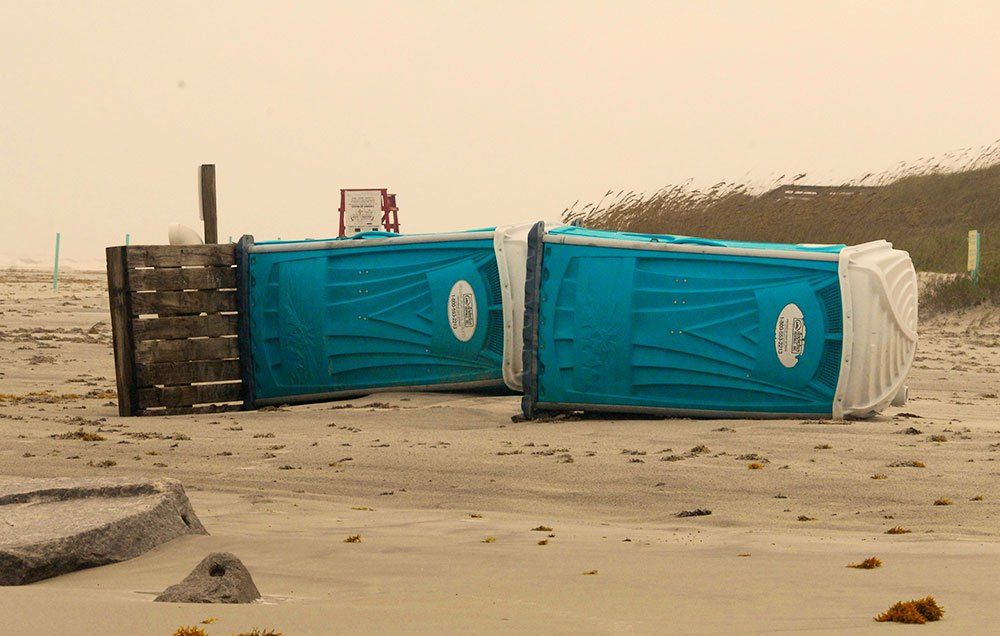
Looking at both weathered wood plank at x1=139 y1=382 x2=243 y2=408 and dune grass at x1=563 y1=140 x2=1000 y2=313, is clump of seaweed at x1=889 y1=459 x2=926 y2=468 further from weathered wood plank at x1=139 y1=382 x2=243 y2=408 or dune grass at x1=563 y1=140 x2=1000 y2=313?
dune grass at x1=563 y1=140 x2=1000 y2=313

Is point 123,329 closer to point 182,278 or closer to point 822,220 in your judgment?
point 182,278

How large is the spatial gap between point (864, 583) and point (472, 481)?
2.73 meters

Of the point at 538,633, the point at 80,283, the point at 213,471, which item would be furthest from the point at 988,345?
the point at 80,283

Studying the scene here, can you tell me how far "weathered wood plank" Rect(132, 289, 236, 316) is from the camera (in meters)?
9.46

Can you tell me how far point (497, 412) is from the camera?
8.85 metres

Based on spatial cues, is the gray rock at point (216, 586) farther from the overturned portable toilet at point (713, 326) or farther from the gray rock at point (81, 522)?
the overturned portable toilet at point (713, 326)

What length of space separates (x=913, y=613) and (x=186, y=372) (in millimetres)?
7287

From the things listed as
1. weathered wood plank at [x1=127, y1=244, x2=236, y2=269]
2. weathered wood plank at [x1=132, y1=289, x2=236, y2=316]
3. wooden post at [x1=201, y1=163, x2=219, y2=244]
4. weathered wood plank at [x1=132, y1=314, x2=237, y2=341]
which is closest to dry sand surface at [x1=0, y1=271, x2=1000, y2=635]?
weathered wood plank at [x1=132, y1=314, x2=237, y2=341]

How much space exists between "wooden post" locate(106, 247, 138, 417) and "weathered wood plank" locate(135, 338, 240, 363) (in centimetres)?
8

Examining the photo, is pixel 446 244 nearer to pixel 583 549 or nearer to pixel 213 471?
pixel 213 471

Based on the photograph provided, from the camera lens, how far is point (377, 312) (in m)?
9.43

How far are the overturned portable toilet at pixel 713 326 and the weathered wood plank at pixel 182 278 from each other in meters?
2.54

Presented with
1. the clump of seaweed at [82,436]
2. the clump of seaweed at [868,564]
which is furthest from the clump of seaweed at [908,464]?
the clump of seaweed at [82,436]

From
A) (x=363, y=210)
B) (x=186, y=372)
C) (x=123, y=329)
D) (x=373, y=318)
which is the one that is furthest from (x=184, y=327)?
(x=363, y=210)
